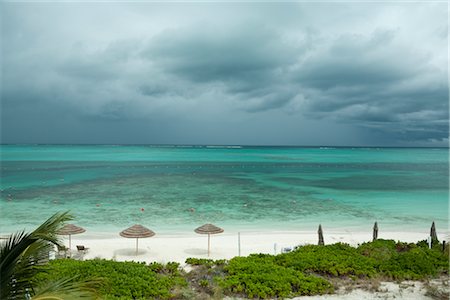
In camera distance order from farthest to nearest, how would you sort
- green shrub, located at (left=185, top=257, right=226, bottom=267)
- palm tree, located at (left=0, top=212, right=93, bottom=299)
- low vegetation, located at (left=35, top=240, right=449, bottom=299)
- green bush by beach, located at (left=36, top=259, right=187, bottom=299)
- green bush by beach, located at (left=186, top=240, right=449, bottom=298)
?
green shrub, located at (left=185, top=257, right=226, bottom=267)
green bush by beach, located at (left=186, top=240, right=449, bottom=298)
low vegetation, located at (left=35, top=240, right=449, bottom=299)
green bush by beach, located at (left=36, top=259, right=187, bottom=299)
palm tree, located at (left=0, top=212, right=93, bottom=299)

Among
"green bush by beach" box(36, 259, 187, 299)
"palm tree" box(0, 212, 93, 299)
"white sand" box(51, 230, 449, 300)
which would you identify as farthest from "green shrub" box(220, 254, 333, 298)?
"palm tree" box(0, 212, 93, 299)

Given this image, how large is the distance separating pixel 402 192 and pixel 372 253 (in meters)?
30.7

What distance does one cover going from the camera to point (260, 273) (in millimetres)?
11898

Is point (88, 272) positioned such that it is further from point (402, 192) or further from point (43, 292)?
point (402, 192)

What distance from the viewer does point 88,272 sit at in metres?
11.4

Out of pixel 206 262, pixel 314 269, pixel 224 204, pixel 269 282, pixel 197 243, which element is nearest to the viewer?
pixel 269 282

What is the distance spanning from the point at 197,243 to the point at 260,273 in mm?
7655

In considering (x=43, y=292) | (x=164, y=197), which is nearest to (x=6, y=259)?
(x=43, y=292)

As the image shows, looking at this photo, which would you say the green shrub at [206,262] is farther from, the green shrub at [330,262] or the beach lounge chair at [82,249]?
the beach lounge chair at [82,249]

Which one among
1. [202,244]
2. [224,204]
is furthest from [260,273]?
[224,204]

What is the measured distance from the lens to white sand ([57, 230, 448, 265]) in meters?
16.6

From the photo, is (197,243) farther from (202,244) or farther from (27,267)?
(27,267)

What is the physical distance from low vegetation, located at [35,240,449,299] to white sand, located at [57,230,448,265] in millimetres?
2315

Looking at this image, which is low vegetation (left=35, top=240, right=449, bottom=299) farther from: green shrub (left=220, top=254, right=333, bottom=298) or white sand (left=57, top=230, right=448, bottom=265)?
white sand (left=57, top=230, right=448, bottom=265)
